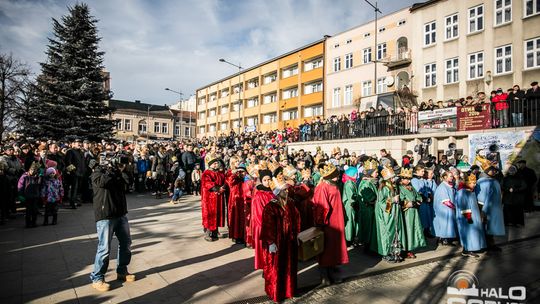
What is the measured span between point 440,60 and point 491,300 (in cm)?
2404

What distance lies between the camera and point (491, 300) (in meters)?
4.88

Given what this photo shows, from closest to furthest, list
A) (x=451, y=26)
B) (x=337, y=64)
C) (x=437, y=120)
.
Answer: (x=437, y=120) → (x=451, y=26) → (x=337, y=64)

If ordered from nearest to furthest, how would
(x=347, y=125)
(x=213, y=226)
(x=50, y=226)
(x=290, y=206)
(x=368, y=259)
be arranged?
(x=290, y=206) < (x=368, y=259) < (x=213, y=226) < (x=50, y=226) < (x=347, y=125)

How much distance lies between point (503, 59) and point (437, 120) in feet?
33.6

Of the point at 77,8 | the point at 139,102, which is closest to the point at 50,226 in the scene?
the point at 77,8

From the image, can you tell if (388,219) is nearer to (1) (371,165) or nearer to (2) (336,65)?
(1) (371,165)

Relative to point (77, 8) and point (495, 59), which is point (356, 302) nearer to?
point (495, 59)

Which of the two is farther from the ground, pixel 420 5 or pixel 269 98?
pixel 420 5

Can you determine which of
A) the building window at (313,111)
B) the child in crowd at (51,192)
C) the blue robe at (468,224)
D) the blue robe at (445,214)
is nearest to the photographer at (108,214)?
the child in crowd at (51,192)

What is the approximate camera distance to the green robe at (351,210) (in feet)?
23.6

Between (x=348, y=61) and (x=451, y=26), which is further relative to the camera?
(x=348, y=61)

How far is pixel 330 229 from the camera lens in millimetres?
5441

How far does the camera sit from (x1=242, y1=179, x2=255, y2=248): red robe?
6.93 metres

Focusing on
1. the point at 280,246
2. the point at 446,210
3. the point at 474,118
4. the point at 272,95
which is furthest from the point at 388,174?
the point at 272,95
